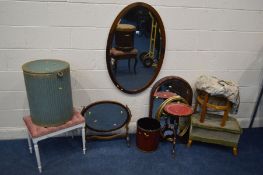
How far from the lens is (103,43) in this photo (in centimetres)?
237

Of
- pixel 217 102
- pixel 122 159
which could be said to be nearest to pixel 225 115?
pixel 217 102

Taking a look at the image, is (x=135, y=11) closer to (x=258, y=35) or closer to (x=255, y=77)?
(x=258, y=35)

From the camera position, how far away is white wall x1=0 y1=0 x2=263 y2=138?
2205 millimetres

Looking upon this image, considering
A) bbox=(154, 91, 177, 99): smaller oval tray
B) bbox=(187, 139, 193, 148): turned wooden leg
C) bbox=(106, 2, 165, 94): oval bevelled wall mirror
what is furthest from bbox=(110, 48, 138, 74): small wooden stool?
bbox=(187, 139, 193, 148): turned wooden leg

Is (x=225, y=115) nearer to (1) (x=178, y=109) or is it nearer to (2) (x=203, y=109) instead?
(2) (x=203, y=109)

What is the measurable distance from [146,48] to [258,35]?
1.15m

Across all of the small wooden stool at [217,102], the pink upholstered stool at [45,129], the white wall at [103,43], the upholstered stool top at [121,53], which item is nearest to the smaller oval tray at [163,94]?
the white wall at [103,43]

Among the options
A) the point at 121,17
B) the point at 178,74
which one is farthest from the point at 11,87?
the point at 178,74

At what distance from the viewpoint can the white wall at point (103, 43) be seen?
7.23 ft

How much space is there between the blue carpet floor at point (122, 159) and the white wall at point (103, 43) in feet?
1.03

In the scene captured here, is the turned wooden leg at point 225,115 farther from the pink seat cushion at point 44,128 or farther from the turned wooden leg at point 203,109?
the pink seat cushion at point 44,128

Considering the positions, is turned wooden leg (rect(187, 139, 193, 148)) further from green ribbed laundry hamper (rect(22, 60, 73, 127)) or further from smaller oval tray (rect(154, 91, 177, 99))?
green ribbed laundry hamper (rect(22, 60, 73, 127))

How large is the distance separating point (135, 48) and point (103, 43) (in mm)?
320

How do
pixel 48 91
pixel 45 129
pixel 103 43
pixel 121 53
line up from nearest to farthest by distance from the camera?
pixel 48 91, pixel 45 129, pixel 103 43, pixel 121 53
